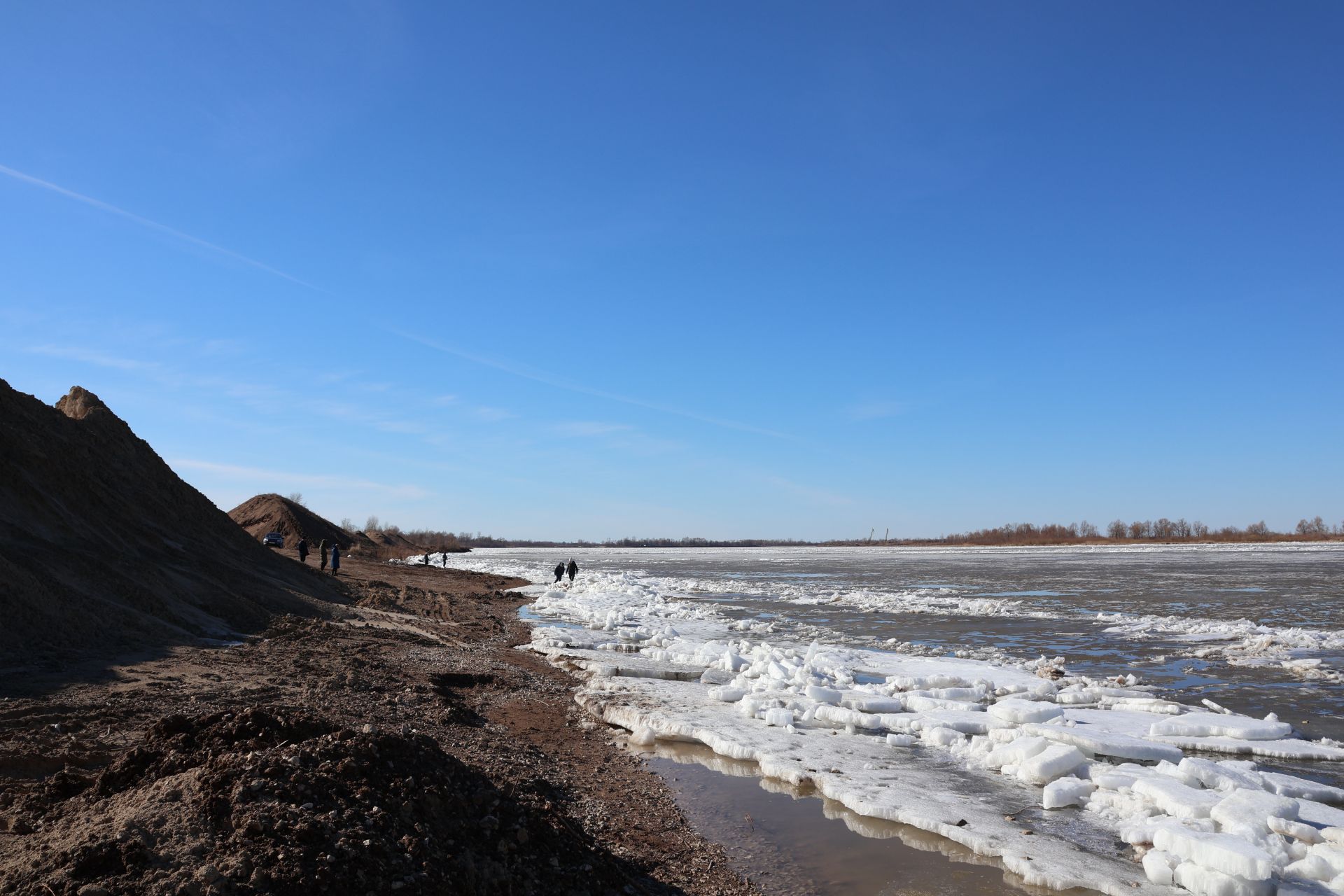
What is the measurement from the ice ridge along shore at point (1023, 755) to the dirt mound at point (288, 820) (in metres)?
2.70

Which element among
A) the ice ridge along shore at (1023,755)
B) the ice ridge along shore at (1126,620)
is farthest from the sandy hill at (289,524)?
the ice ridge along shore at (1023,755)

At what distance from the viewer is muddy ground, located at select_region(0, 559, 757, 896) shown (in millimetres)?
2895

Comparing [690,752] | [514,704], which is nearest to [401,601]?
[514,704]

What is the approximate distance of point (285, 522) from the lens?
49.0 meters

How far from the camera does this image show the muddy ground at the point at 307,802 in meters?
2.89

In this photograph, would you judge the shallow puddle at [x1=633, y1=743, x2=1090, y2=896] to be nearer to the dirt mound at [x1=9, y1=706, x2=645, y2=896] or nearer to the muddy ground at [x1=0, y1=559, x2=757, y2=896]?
the muddy ground at [x1=0, y1=559, x2=757, y2=896]

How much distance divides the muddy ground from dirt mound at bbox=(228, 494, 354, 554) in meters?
42.2

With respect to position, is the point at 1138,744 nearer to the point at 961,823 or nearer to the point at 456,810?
the point at 961,823

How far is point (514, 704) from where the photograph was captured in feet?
27.1

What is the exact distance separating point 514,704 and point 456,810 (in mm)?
4864

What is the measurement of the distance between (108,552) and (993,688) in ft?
41.2

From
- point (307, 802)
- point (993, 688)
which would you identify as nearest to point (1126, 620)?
point (993, 688)

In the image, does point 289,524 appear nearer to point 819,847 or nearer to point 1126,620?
point 1126,620

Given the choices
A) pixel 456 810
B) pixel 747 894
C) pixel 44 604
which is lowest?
pixel 747 894
